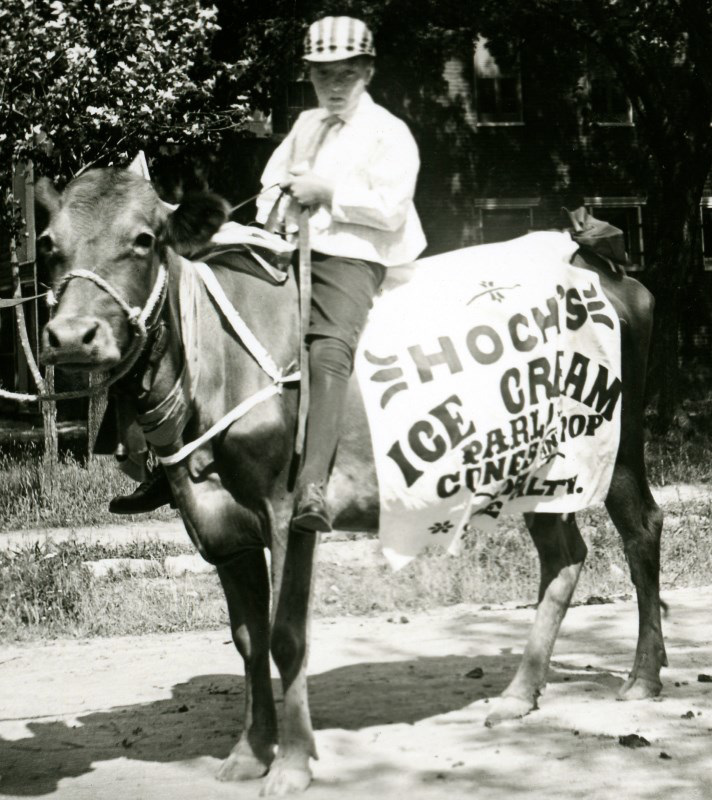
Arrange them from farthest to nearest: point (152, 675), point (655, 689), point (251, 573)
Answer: point (152, 675) < point (655, 689) < point (251, 573)

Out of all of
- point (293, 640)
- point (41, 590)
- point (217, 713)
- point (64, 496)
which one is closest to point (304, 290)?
point (293, 640)

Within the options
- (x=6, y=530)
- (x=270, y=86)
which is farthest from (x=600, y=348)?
(x=270, y=86)

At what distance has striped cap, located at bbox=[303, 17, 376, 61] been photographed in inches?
204

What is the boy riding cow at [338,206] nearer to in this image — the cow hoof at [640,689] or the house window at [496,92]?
the cow hoof at [640,689]

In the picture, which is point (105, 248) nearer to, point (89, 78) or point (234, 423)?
point (234, 423)

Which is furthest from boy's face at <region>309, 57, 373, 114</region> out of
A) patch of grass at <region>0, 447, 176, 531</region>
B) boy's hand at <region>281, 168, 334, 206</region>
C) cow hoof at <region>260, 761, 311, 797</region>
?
patch of grass at <region>0, 447, 176, 531</region>


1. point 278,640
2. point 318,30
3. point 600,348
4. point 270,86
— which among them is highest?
point 270,86

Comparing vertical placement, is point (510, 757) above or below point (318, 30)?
below

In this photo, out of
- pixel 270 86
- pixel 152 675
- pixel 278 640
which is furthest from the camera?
pixel 270 86

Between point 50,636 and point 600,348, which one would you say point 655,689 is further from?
point 50,636

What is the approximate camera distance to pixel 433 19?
2117cm

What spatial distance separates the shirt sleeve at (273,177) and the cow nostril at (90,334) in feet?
4.56

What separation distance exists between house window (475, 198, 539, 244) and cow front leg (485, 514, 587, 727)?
2210 centimetres

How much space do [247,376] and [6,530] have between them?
7085 mm
